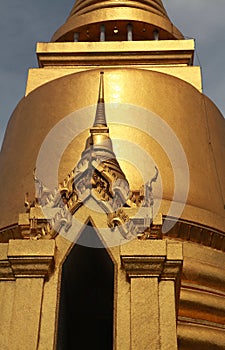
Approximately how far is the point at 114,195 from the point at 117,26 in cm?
1036

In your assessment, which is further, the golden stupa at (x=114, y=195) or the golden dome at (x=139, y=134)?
the golden dome at (x=139, y=134)

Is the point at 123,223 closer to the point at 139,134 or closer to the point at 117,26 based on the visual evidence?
the point at 139,134

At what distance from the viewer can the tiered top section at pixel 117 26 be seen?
15.2 metres

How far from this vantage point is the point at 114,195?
577 centimetres

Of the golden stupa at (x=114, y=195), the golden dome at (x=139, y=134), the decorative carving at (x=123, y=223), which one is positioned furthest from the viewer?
the golden dome at (x=139, y=134)

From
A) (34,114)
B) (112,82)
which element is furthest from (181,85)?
(34,114)

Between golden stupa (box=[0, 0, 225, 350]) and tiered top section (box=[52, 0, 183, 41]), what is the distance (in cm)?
4

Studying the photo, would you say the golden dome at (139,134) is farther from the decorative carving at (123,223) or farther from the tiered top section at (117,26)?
the decorative carving at (123,223)

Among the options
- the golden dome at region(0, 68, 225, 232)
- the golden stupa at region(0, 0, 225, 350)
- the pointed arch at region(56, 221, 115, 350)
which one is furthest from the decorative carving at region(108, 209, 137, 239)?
the golden dome at region(0, 68, 225, 232)

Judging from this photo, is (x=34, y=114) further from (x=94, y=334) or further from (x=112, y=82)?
(x=94, y=334)

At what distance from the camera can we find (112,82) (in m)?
11.9

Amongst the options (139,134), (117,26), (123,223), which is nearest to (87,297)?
(123,223)

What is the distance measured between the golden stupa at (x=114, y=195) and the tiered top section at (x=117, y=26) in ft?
0.12

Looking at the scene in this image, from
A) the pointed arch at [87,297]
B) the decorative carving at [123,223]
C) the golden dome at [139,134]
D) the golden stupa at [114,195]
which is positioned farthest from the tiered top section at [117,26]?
the decorative carving at [123,223]
